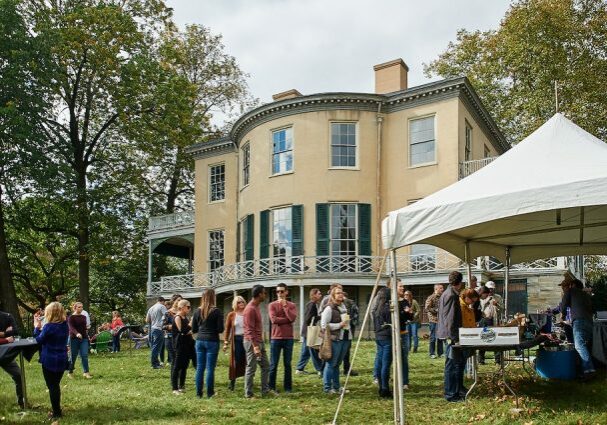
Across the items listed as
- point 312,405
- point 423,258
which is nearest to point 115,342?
point 423,258

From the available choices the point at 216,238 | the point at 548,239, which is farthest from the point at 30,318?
the point at 548,239

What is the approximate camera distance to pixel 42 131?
29.8 metres

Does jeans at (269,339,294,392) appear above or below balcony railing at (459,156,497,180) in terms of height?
below

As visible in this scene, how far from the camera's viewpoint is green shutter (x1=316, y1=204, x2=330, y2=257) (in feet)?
81.7

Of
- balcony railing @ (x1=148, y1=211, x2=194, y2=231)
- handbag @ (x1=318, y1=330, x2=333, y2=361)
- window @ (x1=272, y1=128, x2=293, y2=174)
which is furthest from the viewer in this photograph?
balcony railing @ (x1=148, y1=211, x2=194, y2=231)

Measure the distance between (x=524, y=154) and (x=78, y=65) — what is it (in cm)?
2612

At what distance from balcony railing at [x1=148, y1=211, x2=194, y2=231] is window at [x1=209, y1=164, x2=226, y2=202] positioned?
2.06m

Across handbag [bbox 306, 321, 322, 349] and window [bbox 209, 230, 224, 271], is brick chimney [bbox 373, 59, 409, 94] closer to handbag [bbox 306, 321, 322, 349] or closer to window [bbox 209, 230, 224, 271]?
window [bbox 209, 230, 224, 271]

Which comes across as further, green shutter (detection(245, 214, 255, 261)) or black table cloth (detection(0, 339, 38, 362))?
green shutter (detection(245, 214, 255, 261))

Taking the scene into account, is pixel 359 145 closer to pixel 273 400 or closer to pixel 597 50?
pixel 597 50

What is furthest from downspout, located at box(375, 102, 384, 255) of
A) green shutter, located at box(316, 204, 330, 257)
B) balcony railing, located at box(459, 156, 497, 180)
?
balcony railing, located at box(459, 156, 497, 180)

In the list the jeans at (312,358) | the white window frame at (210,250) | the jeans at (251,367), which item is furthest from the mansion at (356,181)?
the jeans at (251,367)

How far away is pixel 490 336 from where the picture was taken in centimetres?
914

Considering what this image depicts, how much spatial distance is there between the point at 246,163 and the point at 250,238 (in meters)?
3.40
